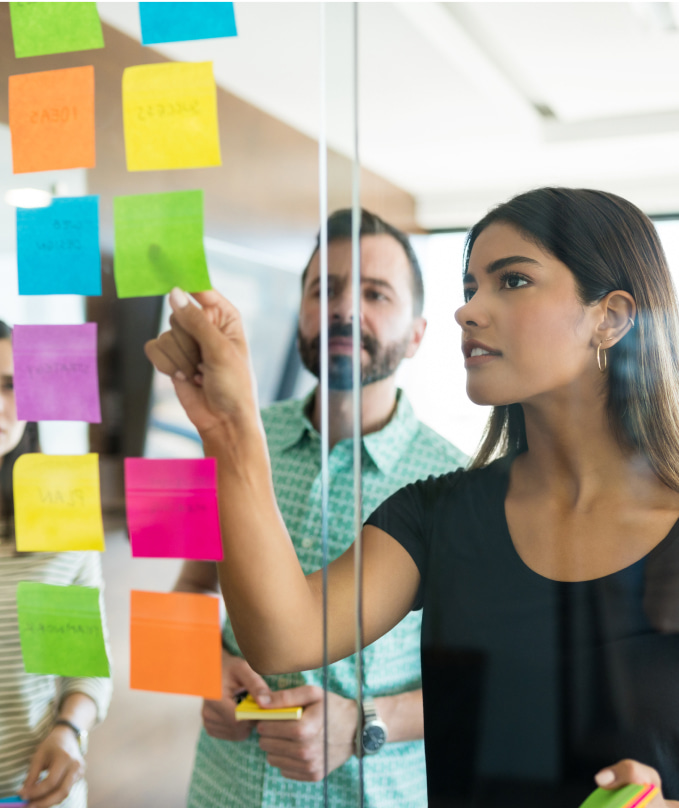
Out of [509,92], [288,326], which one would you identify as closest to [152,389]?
[288,326]

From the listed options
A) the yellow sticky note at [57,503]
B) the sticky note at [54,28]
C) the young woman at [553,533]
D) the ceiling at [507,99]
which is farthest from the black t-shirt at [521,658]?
the sticky note at [54,28]

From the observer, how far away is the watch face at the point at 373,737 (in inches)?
25.3

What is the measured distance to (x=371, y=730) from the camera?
0.65 metres

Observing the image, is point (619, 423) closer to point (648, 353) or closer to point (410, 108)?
point (648, 353)

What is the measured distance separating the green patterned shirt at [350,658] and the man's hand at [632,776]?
6.0 inches

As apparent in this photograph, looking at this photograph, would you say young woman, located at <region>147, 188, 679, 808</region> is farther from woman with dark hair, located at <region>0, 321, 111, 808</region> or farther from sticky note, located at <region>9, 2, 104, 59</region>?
sticky note, located at <region>9, 2, 104, 59</region>

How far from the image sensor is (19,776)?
842 millimetres

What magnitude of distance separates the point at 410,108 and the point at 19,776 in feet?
2.78

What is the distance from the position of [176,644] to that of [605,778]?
45cm

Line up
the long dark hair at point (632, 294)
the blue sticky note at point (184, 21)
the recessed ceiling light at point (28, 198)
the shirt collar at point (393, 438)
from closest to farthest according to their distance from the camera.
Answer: the long dark hair at point (632, 294), the shirt collar at point (393, 438), the blue sticky note at point (184, 21), the recessed ceiling light at point (28, 198)

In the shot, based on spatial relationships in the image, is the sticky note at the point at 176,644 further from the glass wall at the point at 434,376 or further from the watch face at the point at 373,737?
the watch face at the point at 373,737

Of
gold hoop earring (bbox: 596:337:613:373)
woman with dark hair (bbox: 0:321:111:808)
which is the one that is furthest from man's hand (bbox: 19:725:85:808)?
gold hoop earring (bbox: 596:337:613:373)

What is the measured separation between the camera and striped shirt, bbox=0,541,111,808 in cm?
83

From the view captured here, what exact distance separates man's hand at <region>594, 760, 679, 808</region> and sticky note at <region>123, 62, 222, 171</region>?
2.13 feet
